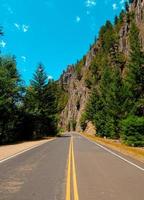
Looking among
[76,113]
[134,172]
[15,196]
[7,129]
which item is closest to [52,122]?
[7,129]

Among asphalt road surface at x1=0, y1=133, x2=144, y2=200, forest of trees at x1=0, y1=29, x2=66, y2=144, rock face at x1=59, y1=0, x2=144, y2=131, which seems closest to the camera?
asphalt road surface at x1=0, y1=133, x2=144, y2=200

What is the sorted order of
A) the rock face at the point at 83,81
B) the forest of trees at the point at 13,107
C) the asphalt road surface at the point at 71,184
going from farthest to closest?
the rock face at the point at 83,81 → the forest of trees at the point at 13,107 → the asphalt road surface at the point at 71,184

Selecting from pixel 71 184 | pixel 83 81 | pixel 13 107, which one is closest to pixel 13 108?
pixel 13 107

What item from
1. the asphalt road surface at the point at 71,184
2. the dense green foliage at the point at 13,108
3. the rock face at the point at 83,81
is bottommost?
the asphalt road surface at the point at 71,184

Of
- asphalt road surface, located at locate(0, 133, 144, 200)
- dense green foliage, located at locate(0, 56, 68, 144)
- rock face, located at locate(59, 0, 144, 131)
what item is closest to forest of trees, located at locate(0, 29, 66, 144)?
dense green foliage, located at locate(0, 56, 68, 144)

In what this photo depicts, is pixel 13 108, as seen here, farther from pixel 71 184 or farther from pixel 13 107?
pixel 71 184

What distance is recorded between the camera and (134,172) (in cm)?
1452

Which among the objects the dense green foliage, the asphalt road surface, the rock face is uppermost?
the rock face

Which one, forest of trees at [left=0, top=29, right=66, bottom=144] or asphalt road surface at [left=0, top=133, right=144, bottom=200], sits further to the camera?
forest of trees at [left=0, top=29, right=66, bottom=144]

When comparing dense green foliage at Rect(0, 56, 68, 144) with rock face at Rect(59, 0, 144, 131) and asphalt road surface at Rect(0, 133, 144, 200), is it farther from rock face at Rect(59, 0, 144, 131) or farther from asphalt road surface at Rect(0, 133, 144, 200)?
rock face at Rect(59, 0, 144, 131)

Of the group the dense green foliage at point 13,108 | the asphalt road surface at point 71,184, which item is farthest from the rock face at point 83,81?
the asphalt road surface at point 71,184

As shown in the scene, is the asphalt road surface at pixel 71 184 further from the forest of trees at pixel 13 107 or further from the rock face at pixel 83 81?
the rock face at pixel 83 81

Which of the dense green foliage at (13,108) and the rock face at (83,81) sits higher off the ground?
the rock face at (83,81)

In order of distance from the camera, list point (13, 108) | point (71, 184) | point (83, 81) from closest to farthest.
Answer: point (71, 184)
point (13, 108)
point (83, 81)
